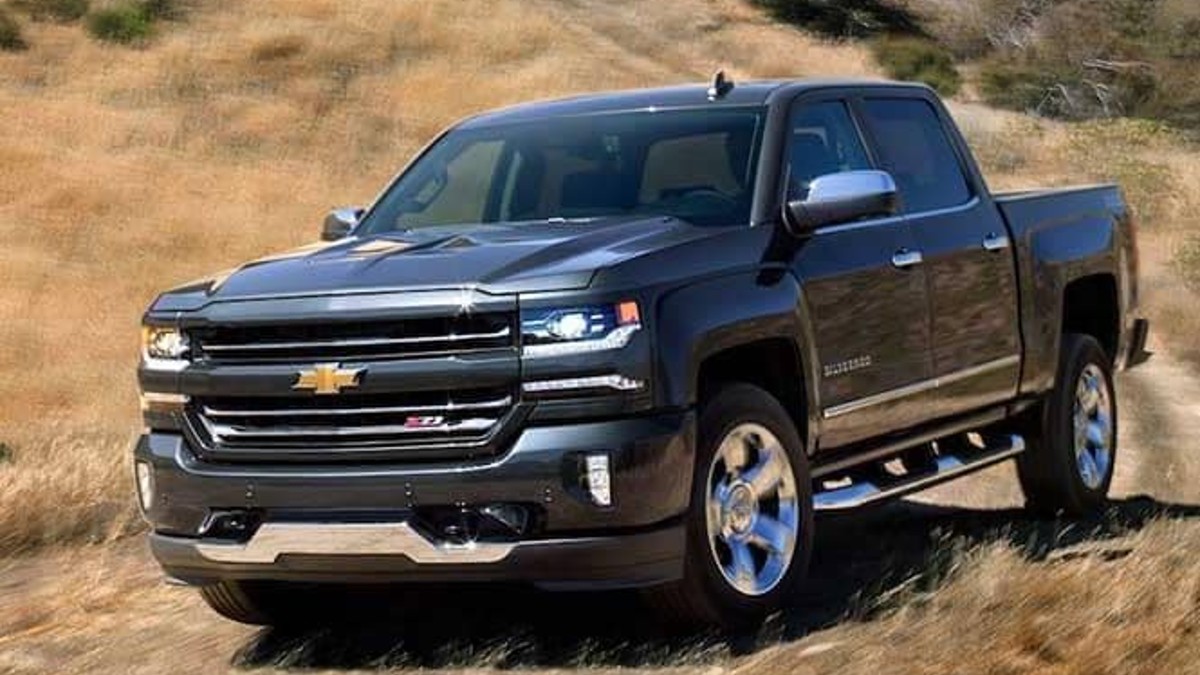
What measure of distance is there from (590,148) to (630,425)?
6.07ft

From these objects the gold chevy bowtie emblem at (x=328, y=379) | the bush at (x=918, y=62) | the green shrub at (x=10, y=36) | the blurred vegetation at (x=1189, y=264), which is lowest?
the green shrub at (x=10, y=36)

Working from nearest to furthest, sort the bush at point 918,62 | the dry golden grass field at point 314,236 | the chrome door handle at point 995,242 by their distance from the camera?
the dry golden grass field at point 314,236 → the chrome door handle at point 995,242 → the bush at point 918,62

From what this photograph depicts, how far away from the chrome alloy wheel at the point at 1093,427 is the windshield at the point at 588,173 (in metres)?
2.51

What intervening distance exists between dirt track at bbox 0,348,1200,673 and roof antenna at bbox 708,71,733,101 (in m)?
1.73

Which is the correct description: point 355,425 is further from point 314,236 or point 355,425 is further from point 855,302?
point 314,236

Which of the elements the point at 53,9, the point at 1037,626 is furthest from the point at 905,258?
the point at 53,9

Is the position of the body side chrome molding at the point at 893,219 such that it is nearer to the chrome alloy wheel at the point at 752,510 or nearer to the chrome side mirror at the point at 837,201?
the chrome side mirror at the point at 837,201

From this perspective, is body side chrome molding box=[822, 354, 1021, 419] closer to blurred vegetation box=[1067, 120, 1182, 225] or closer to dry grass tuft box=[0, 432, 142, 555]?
dry grass tuft box=[0, 432, 142, 555]

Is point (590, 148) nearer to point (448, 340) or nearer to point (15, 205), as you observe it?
point (448, 340)

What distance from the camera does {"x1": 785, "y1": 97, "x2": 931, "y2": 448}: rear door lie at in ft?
23.5

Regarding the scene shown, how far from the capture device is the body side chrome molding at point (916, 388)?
23.8 ft

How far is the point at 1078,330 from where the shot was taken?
31.9 ft

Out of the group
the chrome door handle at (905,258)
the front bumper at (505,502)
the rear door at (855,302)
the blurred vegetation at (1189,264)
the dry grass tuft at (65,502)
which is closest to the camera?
the front bumper at (505,502)

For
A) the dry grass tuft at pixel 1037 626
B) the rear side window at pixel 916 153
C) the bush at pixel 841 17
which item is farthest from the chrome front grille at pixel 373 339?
the bush at pixel 841 17
